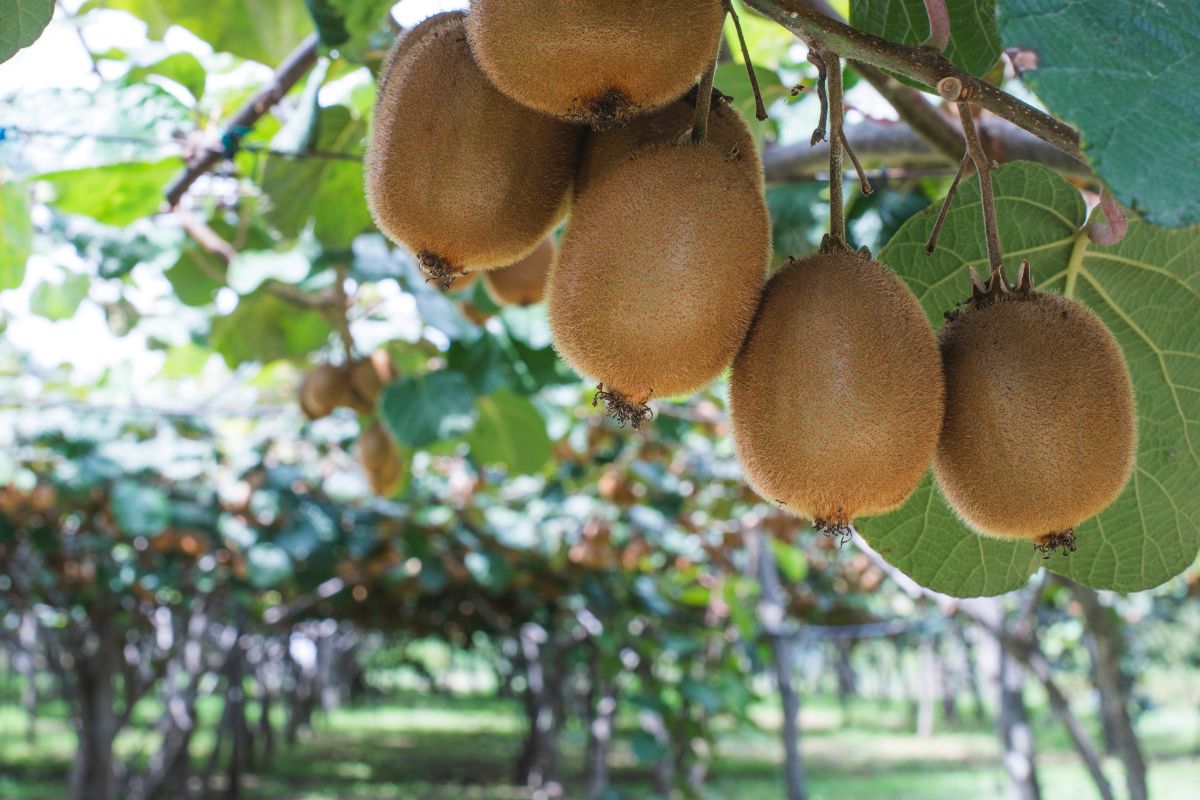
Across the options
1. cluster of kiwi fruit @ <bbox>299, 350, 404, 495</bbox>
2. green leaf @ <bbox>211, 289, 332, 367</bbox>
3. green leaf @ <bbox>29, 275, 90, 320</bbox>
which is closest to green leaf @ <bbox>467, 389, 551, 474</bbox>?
cluster of kiwi fruit @ <bbox>299, 350, 404, 495</bbox>

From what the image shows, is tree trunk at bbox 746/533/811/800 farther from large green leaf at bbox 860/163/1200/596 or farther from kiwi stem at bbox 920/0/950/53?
kiwi stem at bbox 920/0/950/53

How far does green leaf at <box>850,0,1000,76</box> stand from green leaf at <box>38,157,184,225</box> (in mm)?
1548

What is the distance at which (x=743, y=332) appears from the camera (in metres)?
0.75

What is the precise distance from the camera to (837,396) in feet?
2.32

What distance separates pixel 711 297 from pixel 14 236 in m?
2.10

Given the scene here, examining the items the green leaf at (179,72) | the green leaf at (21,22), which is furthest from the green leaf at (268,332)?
the green leaf at (21,22)

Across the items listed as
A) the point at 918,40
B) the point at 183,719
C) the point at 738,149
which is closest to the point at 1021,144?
the point at 918,40

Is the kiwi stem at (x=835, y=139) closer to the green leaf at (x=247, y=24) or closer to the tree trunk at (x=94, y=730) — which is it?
the green leaf at (x=247, y=24)

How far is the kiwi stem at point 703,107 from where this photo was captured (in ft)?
2.48

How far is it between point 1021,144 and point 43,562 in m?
8.81

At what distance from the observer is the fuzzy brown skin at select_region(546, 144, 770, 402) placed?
0.70 metres

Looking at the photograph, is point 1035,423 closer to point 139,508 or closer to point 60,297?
point 60,297

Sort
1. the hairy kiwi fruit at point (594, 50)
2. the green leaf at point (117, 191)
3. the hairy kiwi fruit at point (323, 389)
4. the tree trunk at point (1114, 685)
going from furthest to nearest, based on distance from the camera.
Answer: the hairy kiwi fruit at point (323, 389), the tree trunk at point (1114, 685), the green leaf at point (117, 191), the hairy kiwi fruit at point (594, 50)

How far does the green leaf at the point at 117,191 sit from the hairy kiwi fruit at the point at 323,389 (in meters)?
0.68
